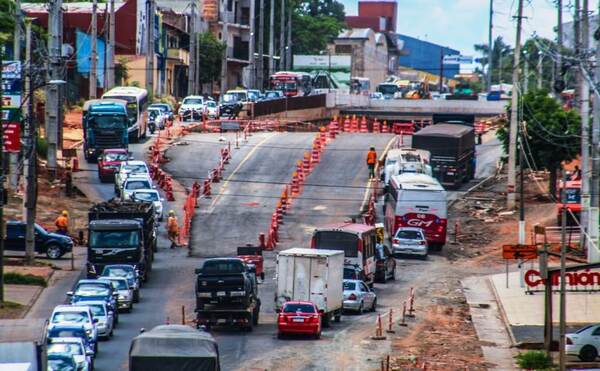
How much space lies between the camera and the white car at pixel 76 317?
126 feet

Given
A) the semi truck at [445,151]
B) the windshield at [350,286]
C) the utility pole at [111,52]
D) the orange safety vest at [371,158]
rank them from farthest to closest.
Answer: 1. the utility pole at [111,52]
2. the semi truck at [445,151]
3. the orange safety vest at [371,158]
4. the windshield at [350,286]

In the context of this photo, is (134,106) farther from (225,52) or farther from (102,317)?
(225,52)

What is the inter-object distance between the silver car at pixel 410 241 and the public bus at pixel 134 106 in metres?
27.4

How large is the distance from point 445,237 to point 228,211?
444 inches

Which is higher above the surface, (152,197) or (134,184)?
(134,184)

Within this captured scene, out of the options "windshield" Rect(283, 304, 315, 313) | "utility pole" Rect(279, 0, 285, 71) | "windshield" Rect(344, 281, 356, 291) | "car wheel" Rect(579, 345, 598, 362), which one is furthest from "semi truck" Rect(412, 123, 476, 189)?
"utility pole" Rect(279, 0, 285, 71)

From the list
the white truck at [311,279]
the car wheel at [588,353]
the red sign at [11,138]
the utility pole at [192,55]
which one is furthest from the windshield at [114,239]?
the utility pole at [192,55]

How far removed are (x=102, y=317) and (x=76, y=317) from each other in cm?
275

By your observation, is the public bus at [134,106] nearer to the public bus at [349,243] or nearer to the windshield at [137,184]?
the windshield at [137,184]

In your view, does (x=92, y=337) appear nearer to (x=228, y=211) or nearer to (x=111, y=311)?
(x=111, y=311)

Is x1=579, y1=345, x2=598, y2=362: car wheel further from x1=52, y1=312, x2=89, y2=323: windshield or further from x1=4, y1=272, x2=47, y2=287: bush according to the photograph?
x1=4, y1=272, x2=47, y2=287: bush

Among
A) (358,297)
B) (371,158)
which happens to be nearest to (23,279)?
(358,297)

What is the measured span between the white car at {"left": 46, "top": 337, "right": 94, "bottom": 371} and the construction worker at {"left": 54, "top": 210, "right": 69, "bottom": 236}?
26.1m

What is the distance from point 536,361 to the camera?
1608 inches
